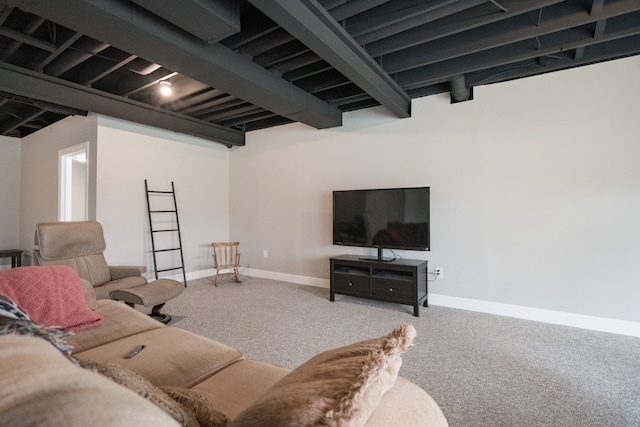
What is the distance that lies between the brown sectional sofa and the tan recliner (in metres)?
1.00

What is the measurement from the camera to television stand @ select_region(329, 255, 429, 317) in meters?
3.38

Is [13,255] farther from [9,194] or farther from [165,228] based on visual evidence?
[165,228]

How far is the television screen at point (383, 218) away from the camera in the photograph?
11.6 ft

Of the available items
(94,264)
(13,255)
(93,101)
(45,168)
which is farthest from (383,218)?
(13,255)

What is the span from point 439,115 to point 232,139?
3.42m

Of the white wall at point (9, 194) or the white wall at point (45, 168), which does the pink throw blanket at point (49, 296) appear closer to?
the white wall at point (45, 168)

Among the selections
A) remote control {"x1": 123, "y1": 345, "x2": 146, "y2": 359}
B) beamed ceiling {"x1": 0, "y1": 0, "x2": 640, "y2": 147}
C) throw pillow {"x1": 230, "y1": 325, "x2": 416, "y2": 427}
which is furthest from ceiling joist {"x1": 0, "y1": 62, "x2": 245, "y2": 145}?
throw pillow {"x1": 230, "y1": 325, "x2": 416, "y2": 427}

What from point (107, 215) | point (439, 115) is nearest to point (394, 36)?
point (439, 115)

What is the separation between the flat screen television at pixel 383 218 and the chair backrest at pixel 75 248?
2.73 metres

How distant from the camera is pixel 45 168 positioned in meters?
5.14

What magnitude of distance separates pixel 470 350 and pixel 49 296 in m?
2.97

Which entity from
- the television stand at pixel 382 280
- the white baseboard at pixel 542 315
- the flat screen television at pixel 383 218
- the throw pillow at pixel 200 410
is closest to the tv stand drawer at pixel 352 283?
the television stand at pixel 382 280

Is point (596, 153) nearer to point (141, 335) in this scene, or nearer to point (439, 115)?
point (439, 115)

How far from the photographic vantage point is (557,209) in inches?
123
